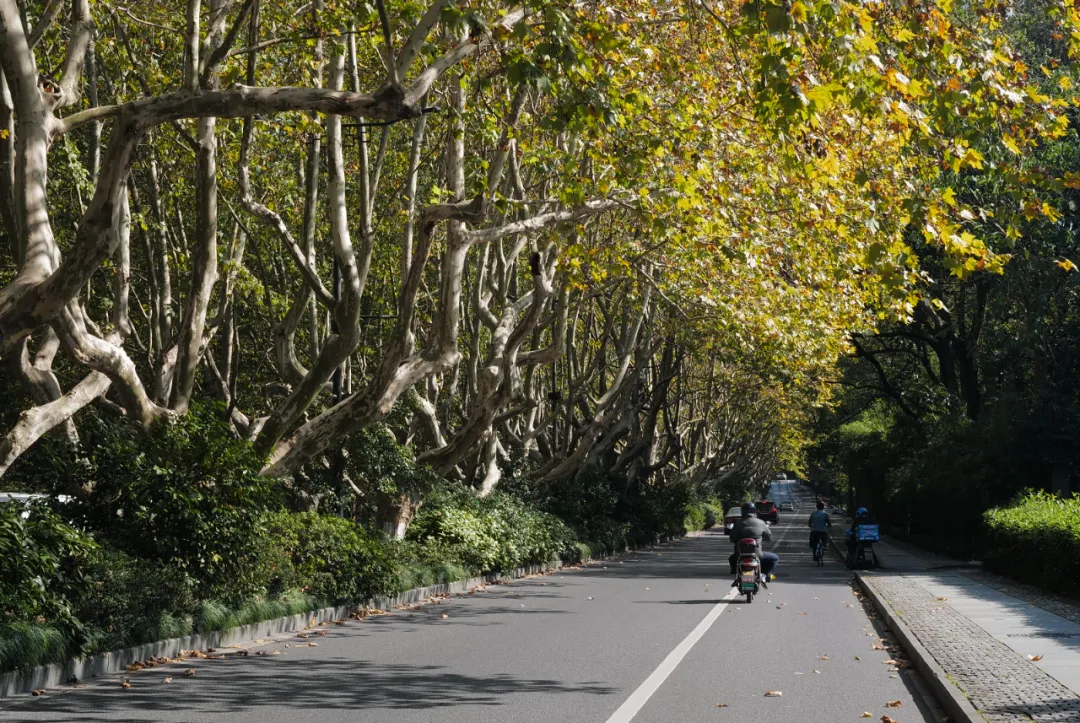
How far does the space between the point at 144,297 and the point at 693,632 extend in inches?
671

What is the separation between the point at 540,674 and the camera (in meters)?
10.5

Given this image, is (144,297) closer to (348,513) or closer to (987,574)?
(348,513)

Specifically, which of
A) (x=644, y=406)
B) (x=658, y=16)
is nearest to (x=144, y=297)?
(x=658, y=16)

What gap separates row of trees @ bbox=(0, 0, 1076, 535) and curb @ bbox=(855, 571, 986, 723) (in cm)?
314

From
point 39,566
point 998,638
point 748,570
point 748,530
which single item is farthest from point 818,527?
point 39,566

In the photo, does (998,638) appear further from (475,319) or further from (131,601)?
(475,319)

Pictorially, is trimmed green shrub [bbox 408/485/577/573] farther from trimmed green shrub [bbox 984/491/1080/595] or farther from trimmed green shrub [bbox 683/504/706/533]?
trimmed green shrub [bbox 683/504/706/533]

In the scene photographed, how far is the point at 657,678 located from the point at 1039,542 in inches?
483

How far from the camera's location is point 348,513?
24484mm

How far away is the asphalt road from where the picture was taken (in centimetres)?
857

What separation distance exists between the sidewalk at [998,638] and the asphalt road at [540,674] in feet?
1.87

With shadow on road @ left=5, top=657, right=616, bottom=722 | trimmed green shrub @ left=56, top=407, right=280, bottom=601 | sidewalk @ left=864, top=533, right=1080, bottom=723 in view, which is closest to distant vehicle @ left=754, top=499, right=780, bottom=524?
sidewalk @ left=864, top=533, right=1080, bottom=723

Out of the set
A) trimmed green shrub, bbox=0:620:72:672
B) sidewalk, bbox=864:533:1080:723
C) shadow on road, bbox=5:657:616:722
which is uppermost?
trimmed green shrub, bbox=0:620:72:672

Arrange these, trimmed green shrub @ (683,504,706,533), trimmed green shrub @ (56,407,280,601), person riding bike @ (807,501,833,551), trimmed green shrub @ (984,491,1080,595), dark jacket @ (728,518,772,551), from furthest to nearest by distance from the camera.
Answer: trimmed green shrub @ (683,504,706,533), person riding bike @ (807,501,833,551), dark jacket @ (728,518,772,551), trimmed green shrub @ (984,491,1080,595), trimmed green shrub @ (56,407,280,601)
